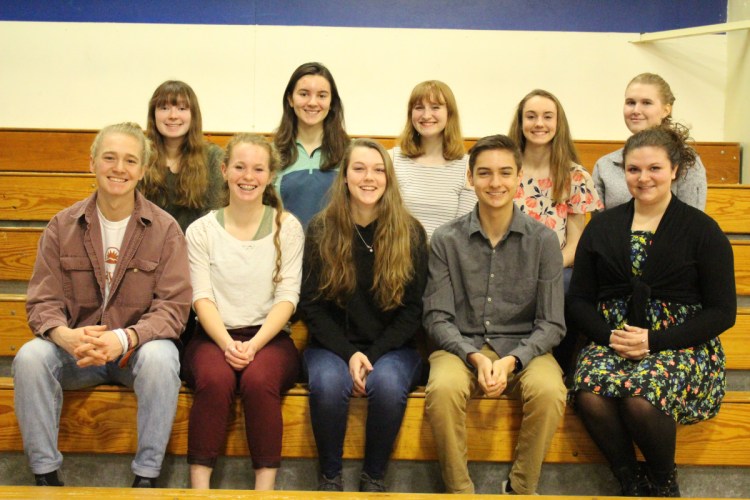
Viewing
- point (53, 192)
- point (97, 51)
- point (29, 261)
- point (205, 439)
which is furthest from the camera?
point (97, 51)

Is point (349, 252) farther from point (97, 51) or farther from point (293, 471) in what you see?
point (97, 51)

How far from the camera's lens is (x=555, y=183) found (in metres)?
2.35

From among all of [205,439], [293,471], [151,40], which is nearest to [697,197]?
[293,471]

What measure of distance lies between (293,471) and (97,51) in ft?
8.12

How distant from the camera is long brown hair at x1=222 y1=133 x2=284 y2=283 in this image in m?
2.07

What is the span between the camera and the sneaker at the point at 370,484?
1.86 m

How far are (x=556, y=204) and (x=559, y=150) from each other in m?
0.17

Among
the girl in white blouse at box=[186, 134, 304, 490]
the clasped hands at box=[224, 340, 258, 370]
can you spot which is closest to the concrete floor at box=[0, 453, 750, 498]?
the girl in white blouse at box=[186, 134, 304, 490]

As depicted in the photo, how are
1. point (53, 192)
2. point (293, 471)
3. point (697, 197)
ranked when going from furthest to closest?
1. point (53, 192)
2. point (697, 197)
3. point (293, 471)

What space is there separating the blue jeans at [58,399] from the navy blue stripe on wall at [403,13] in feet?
7.27

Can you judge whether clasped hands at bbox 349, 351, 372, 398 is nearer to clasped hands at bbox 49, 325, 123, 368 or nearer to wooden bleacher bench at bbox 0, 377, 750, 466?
wooden bleacher bench at bbox 0, 377, 750, 466

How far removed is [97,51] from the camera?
12.0ft

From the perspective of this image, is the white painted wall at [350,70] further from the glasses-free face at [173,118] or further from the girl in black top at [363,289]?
the girl in black top at [363,289]

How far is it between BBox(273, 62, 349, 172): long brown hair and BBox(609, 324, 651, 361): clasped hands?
3.42 feet
